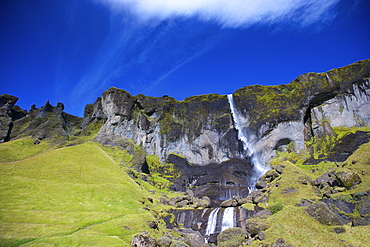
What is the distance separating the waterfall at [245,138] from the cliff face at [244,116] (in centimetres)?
126

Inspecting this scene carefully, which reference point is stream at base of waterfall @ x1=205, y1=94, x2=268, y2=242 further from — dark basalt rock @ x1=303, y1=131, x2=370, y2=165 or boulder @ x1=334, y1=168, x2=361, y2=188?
boulder @ x1=334, y1=168, x2=361, y2=188

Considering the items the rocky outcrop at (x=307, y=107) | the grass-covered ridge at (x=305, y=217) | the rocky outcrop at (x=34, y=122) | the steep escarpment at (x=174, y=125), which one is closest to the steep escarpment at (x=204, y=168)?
the grass-covered ridge at (x=305, y=217)

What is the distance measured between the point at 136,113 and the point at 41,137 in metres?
39.6

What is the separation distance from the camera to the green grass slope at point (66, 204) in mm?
21719

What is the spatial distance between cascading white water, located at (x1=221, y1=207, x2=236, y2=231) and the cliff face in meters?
40.8

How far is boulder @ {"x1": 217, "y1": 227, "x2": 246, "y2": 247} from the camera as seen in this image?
2870cm

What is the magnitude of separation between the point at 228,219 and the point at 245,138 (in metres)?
48.3

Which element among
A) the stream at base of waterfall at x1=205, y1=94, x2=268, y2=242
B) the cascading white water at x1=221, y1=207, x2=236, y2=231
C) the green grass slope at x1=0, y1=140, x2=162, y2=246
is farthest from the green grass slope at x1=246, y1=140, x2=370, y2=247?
the green grass slope at x1=0, y1=140, x2=162, y2=246

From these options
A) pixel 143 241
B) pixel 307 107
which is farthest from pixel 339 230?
pixel 307 107

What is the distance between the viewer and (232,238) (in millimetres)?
29781

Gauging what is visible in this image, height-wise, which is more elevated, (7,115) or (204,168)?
(7,115)

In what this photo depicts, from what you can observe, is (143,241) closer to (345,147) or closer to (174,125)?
(345,147)

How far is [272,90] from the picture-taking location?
298 ft

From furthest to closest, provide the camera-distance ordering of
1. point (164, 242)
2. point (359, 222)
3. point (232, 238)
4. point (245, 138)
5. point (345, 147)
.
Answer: point (245, 138) < point (345, 147) < point (232, 238) < point (164, 242) < point (359, 222)
